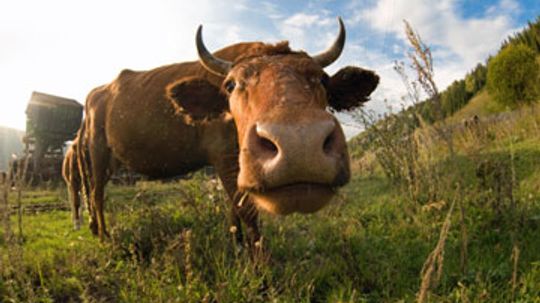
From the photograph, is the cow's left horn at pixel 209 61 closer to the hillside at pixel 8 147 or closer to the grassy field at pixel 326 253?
the grassy field at pixel 326 253

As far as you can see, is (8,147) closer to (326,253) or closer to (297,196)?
(326,253)

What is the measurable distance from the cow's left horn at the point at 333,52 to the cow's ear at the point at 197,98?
40.3 inches

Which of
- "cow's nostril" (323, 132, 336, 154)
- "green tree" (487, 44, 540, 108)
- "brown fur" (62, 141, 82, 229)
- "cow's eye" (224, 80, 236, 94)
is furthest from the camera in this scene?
"green tree" (487, 44, 540, 108)

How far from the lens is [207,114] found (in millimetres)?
3705

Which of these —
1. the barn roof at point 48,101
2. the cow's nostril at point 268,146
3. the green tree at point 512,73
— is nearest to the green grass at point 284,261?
the cow's nostril at point 268,146

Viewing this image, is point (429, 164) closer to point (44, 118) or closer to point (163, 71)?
point (163, 71)

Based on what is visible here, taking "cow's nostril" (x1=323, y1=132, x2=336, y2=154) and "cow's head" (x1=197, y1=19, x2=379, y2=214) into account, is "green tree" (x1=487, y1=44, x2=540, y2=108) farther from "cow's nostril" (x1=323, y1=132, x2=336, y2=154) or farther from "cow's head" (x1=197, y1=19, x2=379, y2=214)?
"cow's nostril" (x1=323, y1=132, x2=336, y2=154)

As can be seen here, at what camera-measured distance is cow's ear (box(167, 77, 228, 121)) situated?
3.63 meters

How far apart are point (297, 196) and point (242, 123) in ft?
3.41

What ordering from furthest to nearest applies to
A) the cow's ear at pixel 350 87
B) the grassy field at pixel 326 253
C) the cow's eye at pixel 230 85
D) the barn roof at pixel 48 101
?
the barn roof at pixel 48 101 → the cow's ear at pixel 350 87 → the cow's eye at pixel 230 85 → the grassy field at pixel 326 253

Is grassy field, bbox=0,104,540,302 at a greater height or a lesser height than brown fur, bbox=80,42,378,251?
lesser

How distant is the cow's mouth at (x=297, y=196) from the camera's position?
75.3 inches

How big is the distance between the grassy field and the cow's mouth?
0.54m

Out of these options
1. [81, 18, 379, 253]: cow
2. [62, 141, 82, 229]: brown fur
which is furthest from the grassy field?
[62, 141, 82, 229]: brown fur
